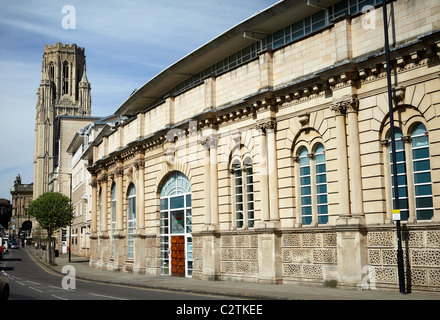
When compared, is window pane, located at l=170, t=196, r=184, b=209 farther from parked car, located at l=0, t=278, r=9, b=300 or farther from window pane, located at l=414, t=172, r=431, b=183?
window pane, located at l=414, t=172, r=431, b=183

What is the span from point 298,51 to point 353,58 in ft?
10.3

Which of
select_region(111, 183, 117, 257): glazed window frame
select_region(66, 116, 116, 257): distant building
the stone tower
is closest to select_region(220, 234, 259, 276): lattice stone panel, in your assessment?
select_region(111, 183, 117, 257): glazed window frame

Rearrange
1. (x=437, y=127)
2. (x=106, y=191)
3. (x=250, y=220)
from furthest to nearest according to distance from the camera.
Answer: (x=106, y=191)
(x=250, y=220)
(x=437, y=127)

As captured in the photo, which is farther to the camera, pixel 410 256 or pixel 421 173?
pixel 421 173

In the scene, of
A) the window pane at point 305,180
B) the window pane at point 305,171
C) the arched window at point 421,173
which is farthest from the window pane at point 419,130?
the window pane at point 305,180

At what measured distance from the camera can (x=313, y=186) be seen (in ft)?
72.4

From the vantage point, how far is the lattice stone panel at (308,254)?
20781 millimetres

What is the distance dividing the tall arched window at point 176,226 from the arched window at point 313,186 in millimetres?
8916

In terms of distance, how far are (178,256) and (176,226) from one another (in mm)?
1724

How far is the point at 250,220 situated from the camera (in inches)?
996

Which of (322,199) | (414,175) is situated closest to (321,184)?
(322,199)

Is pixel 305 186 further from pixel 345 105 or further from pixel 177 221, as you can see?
pixel 177 221
